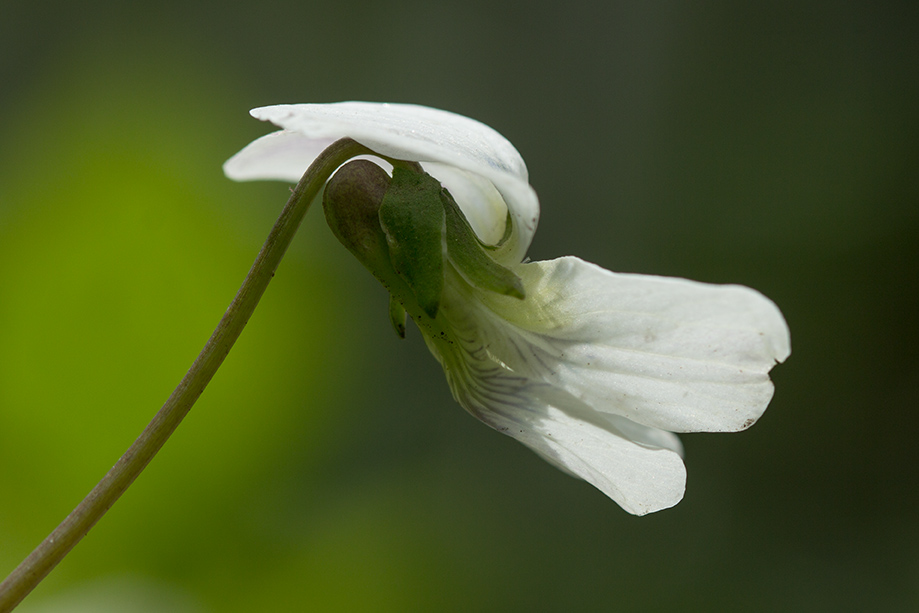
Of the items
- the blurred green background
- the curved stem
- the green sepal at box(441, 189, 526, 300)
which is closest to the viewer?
the curved stem

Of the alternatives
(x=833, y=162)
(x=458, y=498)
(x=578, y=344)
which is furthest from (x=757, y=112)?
(x=578, y=344)

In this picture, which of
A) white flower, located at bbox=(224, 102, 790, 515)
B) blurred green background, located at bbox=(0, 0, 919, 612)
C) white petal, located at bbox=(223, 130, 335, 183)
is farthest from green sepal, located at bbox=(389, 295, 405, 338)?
blurred green background, located at bbox=(0, 0, 919, 612)

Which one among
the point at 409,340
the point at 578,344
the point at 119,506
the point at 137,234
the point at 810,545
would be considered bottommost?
the point at 810,545

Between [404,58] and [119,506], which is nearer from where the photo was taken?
[119,506]

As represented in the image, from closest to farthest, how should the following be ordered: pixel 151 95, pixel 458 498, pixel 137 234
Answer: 1. pixel 137 234
2. pixel 458 498
3. pixel 151 95

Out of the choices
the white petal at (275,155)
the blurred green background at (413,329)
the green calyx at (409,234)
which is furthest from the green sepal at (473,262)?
the blurred green background at (413,329)

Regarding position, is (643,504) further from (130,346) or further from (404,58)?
(404,58)

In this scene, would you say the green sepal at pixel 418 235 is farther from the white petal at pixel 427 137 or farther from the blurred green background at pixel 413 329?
the blurred green background at pixel 413 329

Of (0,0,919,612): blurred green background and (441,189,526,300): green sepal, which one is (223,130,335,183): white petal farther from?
(0,0,919,612): blurred green background
